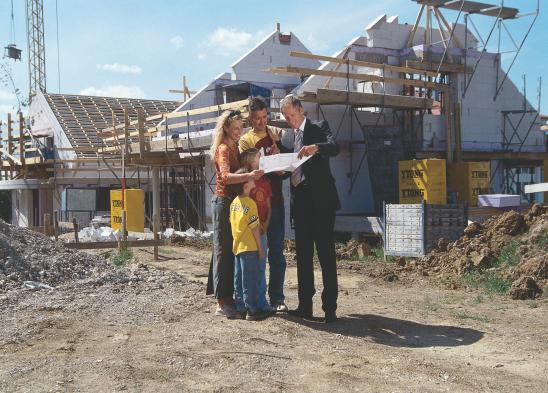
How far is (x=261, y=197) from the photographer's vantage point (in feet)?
20.7

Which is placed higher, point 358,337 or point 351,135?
point 351,135

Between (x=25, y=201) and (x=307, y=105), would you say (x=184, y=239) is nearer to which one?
(x=307, y=105)

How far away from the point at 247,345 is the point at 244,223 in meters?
1.24

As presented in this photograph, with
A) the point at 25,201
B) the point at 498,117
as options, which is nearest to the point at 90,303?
the point at 498,117

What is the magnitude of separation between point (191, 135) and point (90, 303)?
12.3 metres

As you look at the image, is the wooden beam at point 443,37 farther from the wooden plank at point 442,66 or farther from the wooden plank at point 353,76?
the wooden plank at point 353,76

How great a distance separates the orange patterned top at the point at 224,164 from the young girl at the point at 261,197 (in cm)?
12

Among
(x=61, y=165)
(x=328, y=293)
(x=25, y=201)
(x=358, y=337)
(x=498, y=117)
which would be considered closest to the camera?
(x=358, y=337)

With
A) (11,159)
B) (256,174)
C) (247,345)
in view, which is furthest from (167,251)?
(11,159)

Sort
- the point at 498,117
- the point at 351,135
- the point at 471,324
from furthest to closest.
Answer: the point at 498,117 < the point at 351,135 < the point at 471,324

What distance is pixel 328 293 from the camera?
6.47 m

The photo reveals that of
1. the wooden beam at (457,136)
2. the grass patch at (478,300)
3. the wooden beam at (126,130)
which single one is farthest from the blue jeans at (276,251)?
the wooden beam at (457,136)

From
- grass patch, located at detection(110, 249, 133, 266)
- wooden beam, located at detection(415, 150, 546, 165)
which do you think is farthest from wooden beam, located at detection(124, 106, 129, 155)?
wooden beam, located at detection(415, 150, 546, 165)

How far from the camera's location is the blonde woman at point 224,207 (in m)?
6.35
